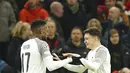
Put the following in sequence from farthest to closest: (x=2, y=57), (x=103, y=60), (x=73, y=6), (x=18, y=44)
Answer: (x=73, y=6) → (x=2, y=57) → (x=18, y=44) → (x=103, y=60)

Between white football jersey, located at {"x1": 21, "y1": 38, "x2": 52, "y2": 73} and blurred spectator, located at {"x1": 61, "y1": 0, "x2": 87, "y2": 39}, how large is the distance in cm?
475

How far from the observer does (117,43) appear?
1259cm

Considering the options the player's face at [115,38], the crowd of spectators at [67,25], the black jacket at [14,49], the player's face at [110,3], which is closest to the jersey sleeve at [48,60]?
the crowd of spectators at [67,25]

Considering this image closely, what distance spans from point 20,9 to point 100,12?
7.61 ft

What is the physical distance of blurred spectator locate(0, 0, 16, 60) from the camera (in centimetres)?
1234

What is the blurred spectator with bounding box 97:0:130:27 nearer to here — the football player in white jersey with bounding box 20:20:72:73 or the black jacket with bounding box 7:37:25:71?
the black jacket with bounding box 7:37:25:71

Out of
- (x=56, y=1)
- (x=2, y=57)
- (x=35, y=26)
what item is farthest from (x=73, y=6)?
(x=35, y=26)

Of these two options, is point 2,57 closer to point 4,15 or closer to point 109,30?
point 4,15

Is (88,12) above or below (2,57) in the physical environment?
above

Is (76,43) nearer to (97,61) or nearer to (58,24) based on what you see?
(58,24)

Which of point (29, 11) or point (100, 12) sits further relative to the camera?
point (100, 12)

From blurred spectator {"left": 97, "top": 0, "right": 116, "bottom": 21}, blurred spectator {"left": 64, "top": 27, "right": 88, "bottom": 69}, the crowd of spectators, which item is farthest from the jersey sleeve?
blurred spectator {"left": 97, "top": 0, "right": 116, "bottom": 21}

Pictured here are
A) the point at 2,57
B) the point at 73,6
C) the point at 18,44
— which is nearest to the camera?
the point at 18,44

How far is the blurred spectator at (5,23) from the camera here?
12.3m
